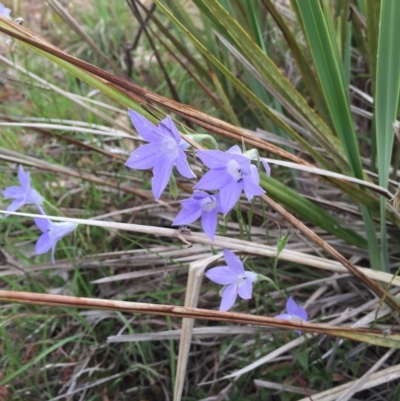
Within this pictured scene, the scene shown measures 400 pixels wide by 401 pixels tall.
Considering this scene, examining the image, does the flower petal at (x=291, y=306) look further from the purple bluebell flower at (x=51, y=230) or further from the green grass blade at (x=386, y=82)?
the purple bluebell flower at (x=51, y=230)

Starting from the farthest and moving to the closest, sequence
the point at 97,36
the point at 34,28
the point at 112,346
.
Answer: the point at 34,28 < the point at 97,36 < the point at 112,346

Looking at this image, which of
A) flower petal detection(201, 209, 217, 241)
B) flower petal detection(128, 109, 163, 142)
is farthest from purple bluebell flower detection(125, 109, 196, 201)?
flower petal detection(201, 209, 217, 241)

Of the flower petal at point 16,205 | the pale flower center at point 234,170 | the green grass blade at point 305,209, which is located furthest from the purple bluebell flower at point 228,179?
the flower petal at point 16,205

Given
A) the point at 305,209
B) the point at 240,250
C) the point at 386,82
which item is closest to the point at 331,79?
the point at 386,82

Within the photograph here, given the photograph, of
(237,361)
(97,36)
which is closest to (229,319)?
(237,361)

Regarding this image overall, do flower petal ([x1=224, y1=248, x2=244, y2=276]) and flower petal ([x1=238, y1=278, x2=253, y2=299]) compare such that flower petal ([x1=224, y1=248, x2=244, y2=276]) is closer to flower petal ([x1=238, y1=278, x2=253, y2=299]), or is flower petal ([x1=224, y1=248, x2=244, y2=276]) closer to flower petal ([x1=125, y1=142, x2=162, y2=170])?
flower petal ([x1=238, y1=278, x2=253, y2=299])

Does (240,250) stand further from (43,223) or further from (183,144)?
(43,223)

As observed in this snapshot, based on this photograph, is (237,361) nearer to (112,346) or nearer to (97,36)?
(112,346)
